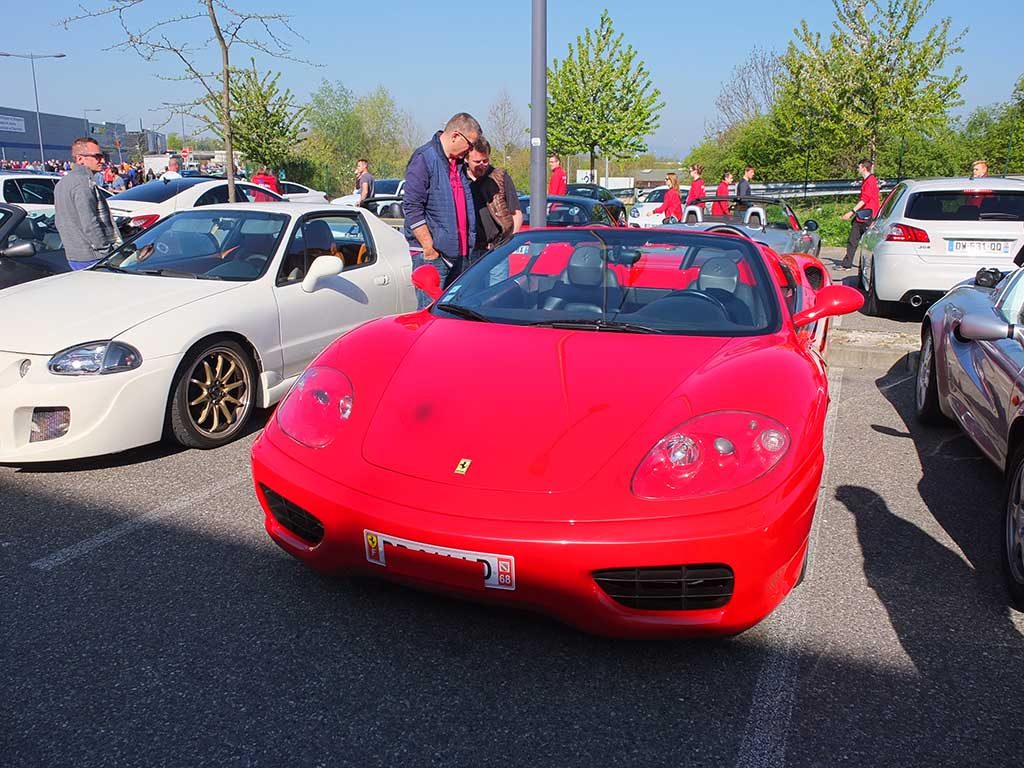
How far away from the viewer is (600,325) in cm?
343

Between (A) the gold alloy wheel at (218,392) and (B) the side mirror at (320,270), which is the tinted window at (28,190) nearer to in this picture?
(B) the side mirror at (320,270)

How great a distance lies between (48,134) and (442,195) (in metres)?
88.6

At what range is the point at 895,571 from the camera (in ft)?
10.9

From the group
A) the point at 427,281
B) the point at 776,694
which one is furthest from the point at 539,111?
the point at 776,694

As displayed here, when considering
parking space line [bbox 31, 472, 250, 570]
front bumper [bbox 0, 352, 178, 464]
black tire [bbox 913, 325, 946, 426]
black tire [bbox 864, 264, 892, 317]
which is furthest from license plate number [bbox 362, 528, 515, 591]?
black tire [bbox 864, 264, 892, 317]

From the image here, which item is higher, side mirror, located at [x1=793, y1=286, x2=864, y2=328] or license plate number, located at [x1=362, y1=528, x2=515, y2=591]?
side mirror, located at [x1=793, y1=286, x2=864, y2=328]

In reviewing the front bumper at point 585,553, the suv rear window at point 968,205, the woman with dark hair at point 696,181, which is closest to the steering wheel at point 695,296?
the front bumper at point 585,553

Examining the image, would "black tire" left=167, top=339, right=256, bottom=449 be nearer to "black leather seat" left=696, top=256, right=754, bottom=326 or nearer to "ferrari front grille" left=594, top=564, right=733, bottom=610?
"black leather seat" left=696, top=256, right=754, bottom=326

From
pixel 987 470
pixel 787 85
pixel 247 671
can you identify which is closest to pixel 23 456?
pixel 247 671

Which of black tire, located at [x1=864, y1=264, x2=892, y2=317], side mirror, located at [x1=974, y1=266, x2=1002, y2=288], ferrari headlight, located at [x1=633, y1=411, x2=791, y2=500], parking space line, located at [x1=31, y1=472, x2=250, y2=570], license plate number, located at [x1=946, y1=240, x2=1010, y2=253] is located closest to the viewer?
ferrari headlight, located at [x1=633, y1=411, x2=791, y2=500]

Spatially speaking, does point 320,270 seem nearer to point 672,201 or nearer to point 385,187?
point 672,201

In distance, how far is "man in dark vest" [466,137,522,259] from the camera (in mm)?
6270

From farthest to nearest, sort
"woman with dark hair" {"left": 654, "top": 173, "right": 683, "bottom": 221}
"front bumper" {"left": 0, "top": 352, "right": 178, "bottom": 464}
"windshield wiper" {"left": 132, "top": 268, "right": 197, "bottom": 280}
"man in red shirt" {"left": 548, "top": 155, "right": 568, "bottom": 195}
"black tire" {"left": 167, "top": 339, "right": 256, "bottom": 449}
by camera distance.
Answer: "man in red shirt" {"left": 548, "top": 155, "right": 568, "bottom": 195} → "woman with dark hair" {"left": 654, "top": 173, "right": 683, "bottom": 221} → "windshield wiper" {"left": 132, "top": 268, "right": 197, "bottom": 280} → "black tire" {"left": 167, "top": 339, "right": 256, "bottom": 449} → "front bumper" {"left": 0, "top": 352, "right": 178, "bottom": 464}

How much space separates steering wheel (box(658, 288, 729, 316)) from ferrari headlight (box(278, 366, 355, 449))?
1424 millimetres
